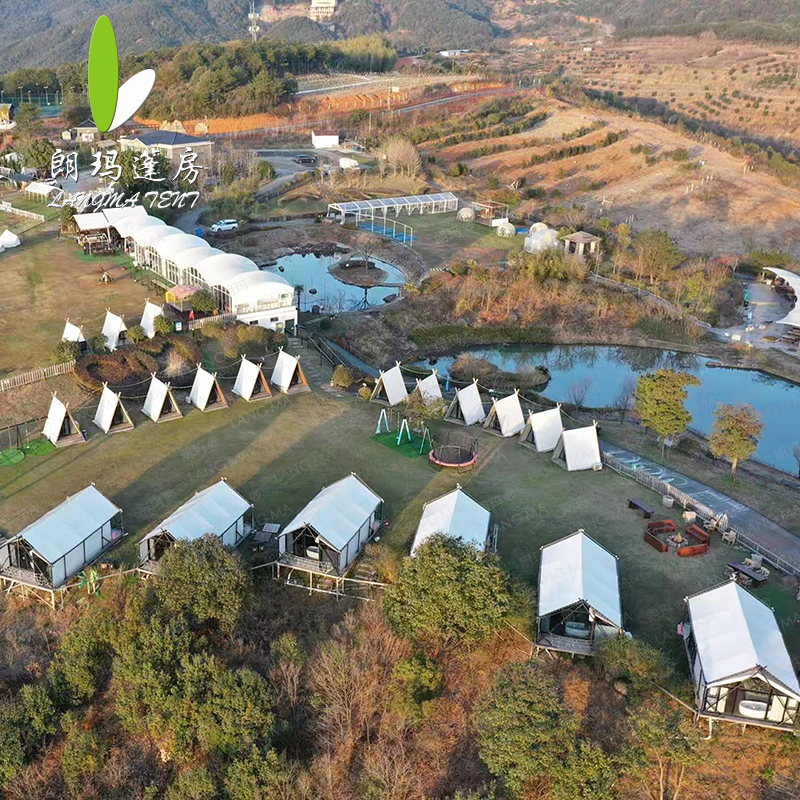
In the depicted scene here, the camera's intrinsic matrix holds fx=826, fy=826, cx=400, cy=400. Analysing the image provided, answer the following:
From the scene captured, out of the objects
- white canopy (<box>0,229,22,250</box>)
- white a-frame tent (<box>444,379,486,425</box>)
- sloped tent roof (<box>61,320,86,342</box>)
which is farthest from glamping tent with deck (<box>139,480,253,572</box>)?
white canopy (<box>0,229,22,250</box>)

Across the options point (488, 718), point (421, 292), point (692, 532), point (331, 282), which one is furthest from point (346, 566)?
point (331, 282)

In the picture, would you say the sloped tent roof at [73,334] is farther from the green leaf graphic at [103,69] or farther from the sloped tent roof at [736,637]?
the sloped tent roof at [736,637]

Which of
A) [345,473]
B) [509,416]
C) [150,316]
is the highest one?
[150,316]

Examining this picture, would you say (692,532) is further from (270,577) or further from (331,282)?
(331,282)

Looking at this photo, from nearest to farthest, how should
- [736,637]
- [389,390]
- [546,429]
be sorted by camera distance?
[736,637], [546,429], [389,390]

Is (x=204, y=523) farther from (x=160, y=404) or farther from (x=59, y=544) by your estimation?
(x=160, y=404)

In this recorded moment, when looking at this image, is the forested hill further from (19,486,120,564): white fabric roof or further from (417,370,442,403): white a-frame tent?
(19,486,120,564): white fabric roof

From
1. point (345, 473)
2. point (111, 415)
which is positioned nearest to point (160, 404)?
point (111, 415)
